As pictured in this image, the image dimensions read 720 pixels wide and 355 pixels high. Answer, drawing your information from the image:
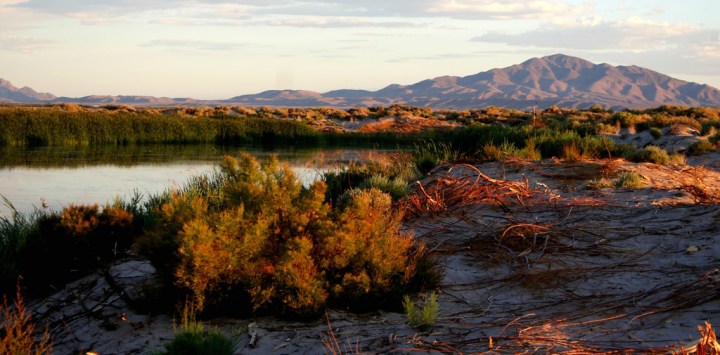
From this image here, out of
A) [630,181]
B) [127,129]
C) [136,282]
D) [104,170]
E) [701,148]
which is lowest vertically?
[104,170]

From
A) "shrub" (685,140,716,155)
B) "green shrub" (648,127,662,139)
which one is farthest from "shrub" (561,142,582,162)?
"green shrub" (648,127,662,139)

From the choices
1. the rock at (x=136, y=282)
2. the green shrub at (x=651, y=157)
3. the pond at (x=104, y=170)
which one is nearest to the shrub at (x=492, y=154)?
the pond at (x=104, y=170)

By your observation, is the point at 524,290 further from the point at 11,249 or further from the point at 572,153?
the point at 572,153

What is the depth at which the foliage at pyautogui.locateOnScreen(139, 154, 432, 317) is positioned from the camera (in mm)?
5125

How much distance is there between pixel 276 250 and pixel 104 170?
15.7 metres

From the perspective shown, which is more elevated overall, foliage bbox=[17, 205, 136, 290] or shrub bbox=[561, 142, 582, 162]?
shrub bbox=[561, 142, 582, 162]

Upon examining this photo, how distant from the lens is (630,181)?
32.2ft

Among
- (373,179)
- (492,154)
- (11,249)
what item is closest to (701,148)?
(492,154)

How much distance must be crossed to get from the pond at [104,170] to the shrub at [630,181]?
4968mm

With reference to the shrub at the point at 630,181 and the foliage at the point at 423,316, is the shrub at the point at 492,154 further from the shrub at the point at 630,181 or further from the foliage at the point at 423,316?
the foliage at the point at 423,316

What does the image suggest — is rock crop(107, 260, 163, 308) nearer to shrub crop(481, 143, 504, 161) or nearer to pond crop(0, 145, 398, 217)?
pond crop(0, 145, 398, 217)

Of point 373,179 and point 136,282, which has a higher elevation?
point 373,179

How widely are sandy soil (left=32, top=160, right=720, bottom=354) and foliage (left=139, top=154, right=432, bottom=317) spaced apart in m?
0.19

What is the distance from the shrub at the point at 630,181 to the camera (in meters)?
9.70
